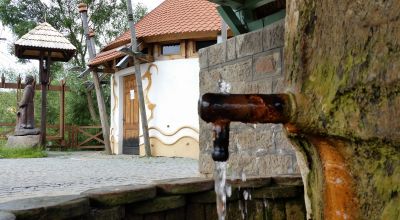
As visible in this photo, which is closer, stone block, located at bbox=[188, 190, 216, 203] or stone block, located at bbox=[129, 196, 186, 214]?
stone block, located at bbox=[129, 196, 186, 214]

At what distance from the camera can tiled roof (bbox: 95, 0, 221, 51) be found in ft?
31.9

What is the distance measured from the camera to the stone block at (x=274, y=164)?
2.77 metres

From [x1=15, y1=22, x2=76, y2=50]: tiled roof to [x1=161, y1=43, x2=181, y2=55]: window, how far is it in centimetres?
261

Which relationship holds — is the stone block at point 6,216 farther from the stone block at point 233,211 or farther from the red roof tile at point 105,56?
the red roof tile at point 105,56

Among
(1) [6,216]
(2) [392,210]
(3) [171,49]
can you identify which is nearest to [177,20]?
(3) [171,49]

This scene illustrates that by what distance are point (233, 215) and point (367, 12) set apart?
1888 millimetres

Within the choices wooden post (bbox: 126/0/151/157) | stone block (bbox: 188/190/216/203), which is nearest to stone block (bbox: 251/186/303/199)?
stone block (bbox: 188/190/216/203)

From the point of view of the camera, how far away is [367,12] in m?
0.97

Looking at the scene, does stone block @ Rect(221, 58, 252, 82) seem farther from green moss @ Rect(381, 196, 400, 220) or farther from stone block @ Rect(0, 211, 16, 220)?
green moss @ Rect(381, 196, 400, 220)

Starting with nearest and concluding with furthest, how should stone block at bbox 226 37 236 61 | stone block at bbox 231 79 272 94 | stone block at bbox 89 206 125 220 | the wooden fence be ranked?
stone block at bbox 89 206 125 220
stone block at bbox 231 79 272 94
stone block at bbox 226 37 236 61
the wooden fence

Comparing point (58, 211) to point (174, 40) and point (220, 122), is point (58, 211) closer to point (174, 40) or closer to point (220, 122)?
point (220, 122)

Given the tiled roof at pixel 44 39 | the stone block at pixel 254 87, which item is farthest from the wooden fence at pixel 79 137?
the stone block at pixel 254 87

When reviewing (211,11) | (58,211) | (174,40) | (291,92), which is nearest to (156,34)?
(174,40)

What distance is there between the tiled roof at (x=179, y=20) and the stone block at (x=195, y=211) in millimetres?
7135
